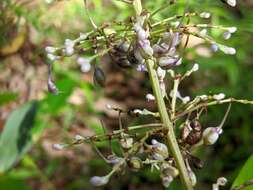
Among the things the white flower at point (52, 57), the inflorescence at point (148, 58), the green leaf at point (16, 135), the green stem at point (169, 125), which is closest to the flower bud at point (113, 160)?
the inflorescence at point (148, 58)

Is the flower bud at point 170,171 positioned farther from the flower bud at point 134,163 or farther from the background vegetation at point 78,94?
the background vegetation at point 78,94

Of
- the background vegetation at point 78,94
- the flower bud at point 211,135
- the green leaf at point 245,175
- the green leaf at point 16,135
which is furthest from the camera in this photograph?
the background vegetation at point 78,94

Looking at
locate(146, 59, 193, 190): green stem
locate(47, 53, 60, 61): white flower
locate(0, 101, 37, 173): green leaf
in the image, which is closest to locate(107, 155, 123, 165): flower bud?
locate(146, 59, 193, 190): green stem

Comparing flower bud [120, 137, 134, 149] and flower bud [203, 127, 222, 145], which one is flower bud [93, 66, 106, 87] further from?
flower bud [203, 127, 222, 145]

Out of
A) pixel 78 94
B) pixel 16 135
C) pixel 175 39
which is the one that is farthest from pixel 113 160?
pixel 78 94

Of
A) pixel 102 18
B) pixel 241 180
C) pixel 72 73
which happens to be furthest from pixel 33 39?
pixel 241 180

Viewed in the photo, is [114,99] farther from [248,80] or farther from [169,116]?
[169,116]
